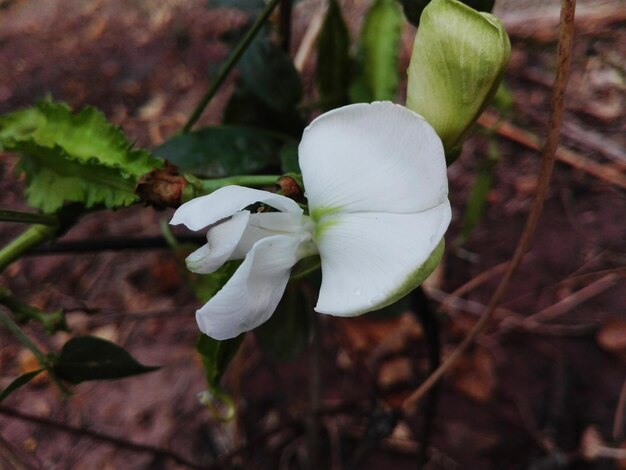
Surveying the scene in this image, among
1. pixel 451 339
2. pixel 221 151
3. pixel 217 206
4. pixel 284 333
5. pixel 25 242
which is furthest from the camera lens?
pixel 451 339

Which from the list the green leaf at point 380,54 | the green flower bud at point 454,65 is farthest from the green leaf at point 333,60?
the green flower bud at point 454,65

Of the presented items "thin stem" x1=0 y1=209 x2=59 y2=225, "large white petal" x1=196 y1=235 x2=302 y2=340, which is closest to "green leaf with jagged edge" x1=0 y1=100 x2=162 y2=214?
"thin stem" x1=0 y1=209 x2=59 y2=225

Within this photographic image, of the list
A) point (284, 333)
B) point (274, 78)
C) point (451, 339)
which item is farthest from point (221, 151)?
point (451, 339)

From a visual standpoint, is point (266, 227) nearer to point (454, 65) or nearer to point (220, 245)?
point (220, 245)

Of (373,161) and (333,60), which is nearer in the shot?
(373,161)

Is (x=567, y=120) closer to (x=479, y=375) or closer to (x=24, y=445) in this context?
(x=479, y=375)

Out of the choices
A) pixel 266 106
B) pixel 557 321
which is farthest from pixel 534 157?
pixel 266 106
